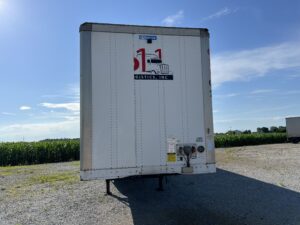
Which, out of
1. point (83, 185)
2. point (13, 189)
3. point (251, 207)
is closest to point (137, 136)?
point (251, 207)

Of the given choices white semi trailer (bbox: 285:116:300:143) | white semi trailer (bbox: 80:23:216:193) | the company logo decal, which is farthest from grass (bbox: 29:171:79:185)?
white semi trailer (bbox: 285:116:300:143)

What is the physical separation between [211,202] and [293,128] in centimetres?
3025

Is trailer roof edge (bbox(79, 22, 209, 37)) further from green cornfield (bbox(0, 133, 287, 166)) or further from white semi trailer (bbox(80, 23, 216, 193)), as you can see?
green cornfield (bbox(0, 133, 287, 166))

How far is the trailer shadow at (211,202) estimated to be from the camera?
220 inches

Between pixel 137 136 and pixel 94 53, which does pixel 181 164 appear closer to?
pixel 137 136

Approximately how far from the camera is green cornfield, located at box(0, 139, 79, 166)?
852 inches

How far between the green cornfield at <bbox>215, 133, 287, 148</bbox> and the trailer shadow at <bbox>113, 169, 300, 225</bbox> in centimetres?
2657

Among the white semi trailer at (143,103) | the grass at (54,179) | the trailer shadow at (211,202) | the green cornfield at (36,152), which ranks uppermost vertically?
the white semi trailer at (143,103)

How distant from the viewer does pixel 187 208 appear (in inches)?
251

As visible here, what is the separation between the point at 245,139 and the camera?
3788cm

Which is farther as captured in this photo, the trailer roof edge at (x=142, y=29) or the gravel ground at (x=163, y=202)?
the gravel ground at (x=163, y=202)

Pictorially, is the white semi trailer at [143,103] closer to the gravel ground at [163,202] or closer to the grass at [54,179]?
the gravel ground at [163,202]

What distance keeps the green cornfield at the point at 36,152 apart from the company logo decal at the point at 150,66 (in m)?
19.3

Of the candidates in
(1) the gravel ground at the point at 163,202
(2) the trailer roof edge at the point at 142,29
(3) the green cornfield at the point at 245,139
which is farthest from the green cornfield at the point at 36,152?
(2) the trailer roof edge at the point at 142,29
